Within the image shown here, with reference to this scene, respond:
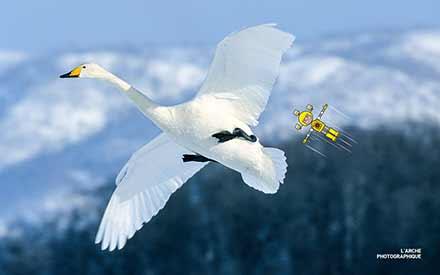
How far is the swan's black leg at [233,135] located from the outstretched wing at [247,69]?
0.34 meters

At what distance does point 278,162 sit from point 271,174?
0.18 m

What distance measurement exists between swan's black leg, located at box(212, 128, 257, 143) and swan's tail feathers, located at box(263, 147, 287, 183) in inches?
11.9

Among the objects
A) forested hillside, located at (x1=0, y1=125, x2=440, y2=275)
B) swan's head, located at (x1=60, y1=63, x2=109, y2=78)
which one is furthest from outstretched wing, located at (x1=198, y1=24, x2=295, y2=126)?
forested hillside, located at (x1=0, y1=125, x2=440, y2=275)

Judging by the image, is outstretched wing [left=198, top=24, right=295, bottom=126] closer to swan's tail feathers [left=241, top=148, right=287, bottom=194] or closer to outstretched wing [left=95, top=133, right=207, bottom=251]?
swan's tail feathers [left=241, top=148, right=287, bottom=194]

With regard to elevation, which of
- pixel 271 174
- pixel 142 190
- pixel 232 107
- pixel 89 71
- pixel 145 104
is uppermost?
pixel 89 71

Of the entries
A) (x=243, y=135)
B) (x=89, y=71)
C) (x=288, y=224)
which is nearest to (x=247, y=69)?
(x=243, y=135)

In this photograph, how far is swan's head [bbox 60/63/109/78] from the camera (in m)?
10.2

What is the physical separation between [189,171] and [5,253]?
72.0 feet

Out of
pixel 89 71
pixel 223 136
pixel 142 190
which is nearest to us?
pixel 223 136

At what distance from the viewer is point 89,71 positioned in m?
10.3

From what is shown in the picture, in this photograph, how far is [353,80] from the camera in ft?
121

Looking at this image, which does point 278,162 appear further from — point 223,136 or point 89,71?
point 89,71

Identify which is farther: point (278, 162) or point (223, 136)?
point (278, 162)

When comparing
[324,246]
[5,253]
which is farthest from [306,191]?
[5,253]
